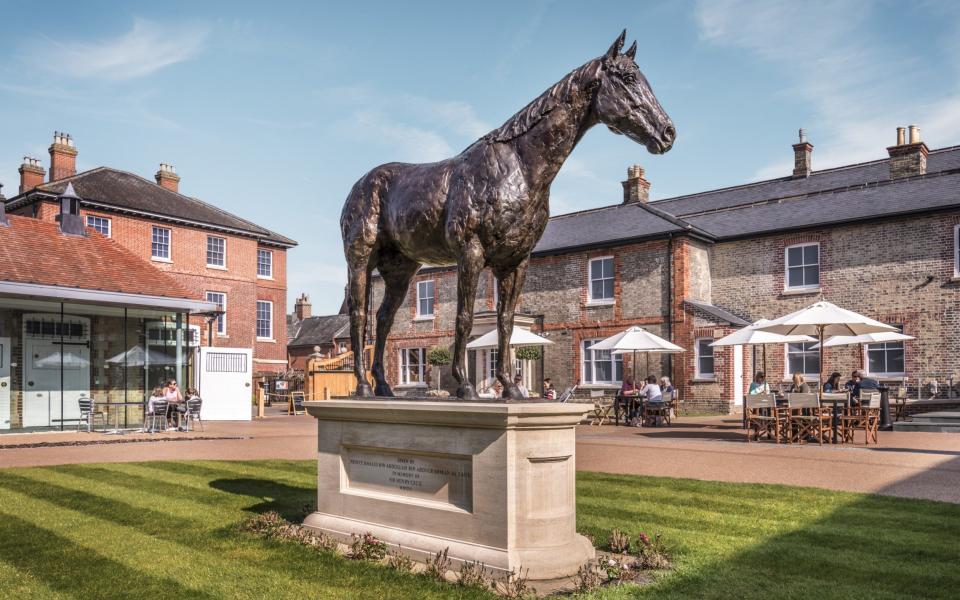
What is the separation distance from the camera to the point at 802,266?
930 inches

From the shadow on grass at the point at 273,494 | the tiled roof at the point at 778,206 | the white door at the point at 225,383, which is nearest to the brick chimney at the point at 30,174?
the white door at the point at 225,383

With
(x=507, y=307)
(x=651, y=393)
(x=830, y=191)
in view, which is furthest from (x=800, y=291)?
(x=507, y=307)

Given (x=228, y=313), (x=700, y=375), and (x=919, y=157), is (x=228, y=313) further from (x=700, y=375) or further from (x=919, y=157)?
(x=919, y=157)

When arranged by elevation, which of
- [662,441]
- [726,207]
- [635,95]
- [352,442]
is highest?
[726,207]

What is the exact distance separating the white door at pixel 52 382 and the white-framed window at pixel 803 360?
65.2ft

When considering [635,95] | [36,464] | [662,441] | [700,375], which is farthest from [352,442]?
[700,375]

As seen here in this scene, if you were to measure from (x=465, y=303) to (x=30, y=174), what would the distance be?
32.0 metres

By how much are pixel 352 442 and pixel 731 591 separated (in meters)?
3.00

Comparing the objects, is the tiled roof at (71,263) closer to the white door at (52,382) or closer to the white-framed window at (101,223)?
the white door at (52,382)

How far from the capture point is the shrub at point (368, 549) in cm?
550

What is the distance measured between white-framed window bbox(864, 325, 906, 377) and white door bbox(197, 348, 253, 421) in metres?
18.2

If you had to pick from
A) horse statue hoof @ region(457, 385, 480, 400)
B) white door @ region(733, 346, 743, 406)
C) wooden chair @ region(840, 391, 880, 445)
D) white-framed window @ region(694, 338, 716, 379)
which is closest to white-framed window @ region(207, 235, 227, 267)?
white-framed window @ region(694, 338, 716, 379)

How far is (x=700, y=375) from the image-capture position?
24016 millimetres

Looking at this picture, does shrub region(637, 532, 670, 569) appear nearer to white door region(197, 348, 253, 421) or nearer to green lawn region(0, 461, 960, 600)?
green lawn region(0, 461, 960, 600)
